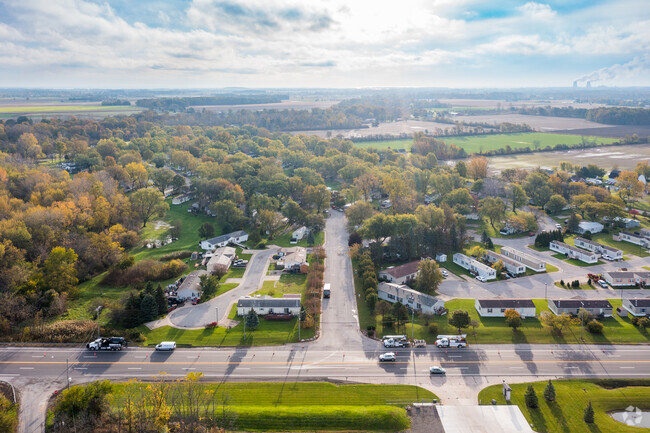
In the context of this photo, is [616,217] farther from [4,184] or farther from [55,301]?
[4,184]

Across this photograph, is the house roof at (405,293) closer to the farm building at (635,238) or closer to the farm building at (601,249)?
the farm building at (601,249)

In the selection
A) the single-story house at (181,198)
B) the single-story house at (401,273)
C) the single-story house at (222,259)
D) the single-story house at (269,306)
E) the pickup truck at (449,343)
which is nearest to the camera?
the pickup truck at (449,343)

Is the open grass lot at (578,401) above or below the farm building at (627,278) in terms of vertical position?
below

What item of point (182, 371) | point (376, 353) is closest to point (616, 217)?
point (376, 353)

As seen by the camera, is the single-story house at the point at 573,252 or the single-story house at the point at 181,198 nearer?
the single-story house at the point at 573,252

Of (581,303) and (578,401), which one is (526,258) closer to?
(581,303)

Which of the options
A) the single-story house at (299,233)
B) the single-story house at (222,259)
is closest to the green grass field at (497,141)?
the single-story house at (299,233)
